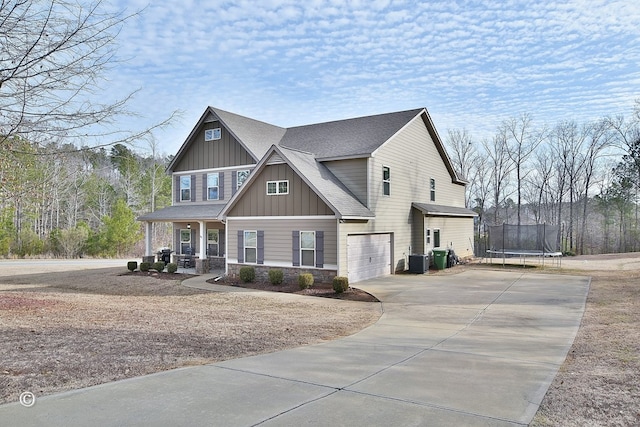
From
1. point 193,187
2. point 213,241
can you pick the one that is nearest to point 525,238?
point 213,241

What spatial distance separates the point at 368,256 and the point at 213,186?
9857 millimetres

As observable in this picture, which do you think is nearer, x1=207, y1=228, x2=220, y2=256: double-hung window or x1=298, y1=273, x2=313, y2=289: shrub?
x1=298, y1=273, x2=313, y2=289: shrub

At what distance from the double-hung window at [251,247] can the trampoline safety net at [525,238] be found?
43.8 ft

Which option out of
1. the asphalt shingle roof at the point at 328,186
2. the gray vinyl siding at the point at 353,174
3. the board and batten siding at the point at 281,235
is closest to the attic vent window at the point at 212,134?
the board and batten siding at the point at 281,235

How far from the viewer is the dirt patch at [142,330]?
5.72 metres

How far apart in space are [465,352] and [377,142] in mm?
13527

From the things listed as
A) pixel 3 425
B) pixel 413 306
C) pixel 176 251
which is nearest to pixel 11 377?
pixel 3 425

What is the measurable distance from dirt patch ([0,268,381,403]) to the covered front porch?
557 cm

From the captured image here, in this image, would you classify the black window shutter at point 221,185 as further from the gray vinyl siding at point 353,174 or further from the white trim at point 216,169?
the gray vinyl siding at point 353,174

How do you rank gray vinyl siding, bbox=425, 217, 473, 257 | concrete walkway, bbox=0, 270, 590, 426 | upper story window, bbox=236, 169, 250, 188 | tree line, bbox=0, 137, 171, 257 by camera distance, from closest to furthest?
concrete walkway, bbox=0, 270, 590, 426 < tree line, bbox=0, 137, 171, 257 < upper story window, bbox=236, 169, 250, 188 < gray vinyl siding, bbox=425, 217, 473, 257

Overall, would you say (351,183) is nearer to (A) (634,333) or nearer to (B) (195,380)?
(A) (634,333)

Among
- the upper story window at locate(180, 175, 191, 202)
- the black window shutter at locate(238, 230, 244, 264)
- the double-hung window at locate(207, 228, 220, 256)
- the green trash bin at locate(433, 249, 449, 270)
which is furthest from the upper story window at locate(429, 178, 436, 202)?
the upper story window at locate(180, 175, 191, 202)

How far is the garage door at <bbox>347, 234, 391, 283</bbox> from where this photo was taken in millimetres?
17250

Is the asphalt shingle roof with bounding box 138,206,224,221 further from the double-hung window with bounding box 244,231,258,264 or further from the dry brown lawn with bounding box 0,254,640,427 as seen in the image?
the dry brown lawn with bounding box 0,254,640,427
